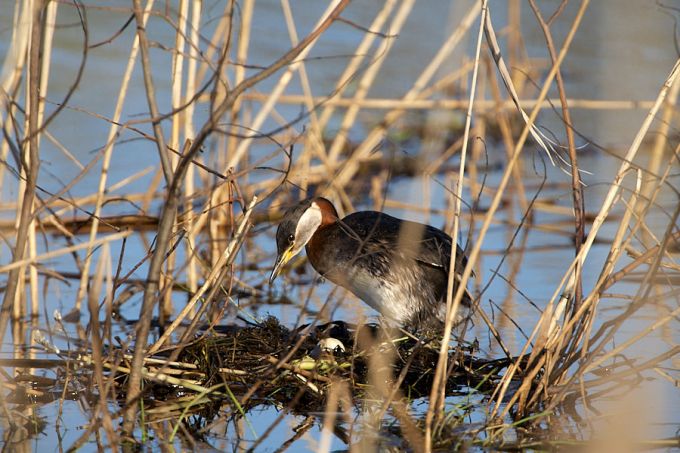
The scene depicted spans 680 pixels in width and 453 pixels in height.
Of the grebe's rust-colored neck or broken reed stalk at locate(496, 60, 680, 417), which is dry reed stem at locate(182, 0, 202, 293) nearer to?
the grebe's rust-colored neck

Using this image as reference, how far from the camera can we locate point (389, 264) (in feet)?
17.3

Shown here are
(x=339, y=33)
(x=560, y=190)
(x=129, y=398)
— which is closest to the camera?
(x=129, y=398)

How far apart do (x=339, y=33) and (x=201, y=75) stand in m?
5.81

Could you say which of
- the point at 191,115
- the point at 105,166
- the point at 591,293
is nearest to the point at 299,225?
the point at 191,115

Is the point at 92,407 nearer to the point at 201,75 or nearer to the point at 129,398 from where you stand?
the point at 129,398

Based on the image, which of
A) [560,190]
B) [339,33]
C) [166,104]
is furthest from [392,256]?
[339,33]

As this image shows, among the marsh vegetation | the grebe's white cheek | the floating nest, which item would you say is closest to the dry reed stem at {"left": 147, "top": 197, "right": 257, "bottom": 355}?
the marsh vegetation

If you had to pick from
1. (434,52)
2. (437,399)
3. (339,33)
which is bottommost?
(437,399)

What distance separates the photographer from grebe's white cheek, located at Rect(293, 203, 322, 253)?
18.3 feet

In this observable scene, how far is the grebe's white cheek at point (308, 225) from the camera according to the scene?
558 centimetres

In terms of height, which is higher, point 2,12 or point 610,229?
point 2,12

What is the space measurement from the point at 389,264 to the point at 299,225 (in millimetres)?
576

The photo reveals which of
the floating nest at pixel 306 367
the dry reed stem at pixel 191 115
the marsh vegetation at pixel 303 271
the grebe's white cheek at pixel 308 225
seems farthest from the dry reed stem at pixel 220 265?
the grebe's white cheek at pixel 308 225

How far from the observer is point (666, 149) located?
357 inches
